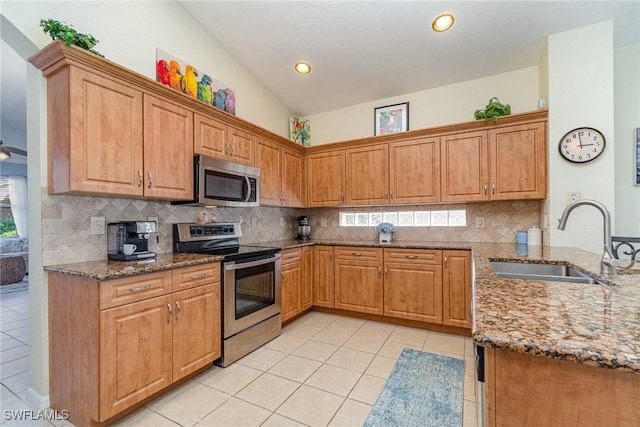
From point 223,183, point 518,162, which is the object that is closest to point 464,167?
point 518,162

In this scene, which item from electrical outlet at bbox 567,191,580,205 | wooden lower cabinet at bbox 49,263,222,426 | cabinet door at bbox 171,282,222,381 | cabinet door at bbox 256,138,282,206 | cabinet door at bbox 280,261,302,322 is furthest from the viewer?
cabinet door at bbox 256,138,282,206

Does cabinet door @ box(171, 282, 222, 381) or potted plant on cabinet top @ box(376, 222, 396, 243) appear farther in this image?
potted plant on cabinet top @ box(376, 222, 396, 243)

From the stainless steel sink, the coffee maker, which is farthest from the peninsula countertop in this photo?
the coffee maker

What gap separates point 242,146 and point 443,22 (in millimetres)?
2225

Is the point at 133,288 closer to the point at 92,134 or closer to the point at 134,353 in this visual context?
the point at 134,353

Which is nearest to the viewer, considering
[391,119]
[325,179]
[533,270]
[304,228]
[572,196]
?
[533,270]

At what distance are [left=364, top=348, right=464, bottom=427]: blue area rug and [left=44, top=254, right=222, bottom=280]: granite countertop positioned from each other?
159cm

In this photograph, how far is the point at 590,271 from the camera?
147 centimetres

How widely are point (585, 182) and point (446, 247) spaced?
134 cm

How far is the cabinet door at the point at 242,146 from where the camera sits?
284 cm

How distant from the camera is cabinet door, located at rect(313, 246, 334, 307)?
355cm

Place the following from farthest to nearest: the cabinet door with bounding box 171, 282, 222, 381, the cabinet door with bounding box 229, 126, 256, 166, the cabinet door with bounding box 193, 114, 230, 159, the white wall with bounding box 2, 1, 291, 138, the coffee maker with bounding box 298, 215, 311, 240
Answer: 1. the coffee maker with bounding box 298, 215, 311, 240
2. the cabinet door with bounding box 229, 126, 256, 166
3. the cabinet door with bounding box 193, 114, 230, 159
4. the cabinet door with bounding box 171, 282, 222, 381
5. the white wall with bounding box 2, 1, 291, 138

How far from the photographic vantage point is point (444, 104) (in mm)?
3494

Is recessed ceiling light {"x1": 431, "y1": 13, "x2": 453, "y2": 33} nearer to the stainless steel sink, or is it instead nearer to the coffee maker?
the stainless steel sink
